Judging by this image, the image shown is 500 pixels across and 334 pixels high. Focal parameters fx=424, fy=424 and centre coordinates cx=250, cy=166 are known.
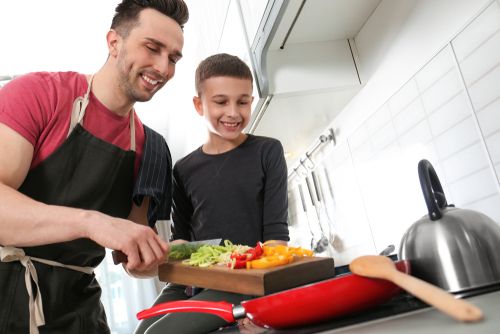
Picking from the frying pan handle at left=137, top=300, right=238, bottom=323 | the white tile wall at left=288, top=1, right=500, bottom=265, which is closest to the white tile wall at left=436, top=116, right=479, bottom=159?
the white tile wall at left=288, top=1, right=500, bottom=265

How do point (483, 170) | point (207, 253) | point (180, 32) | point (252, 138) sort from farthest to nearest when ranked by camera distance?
1. point (252, 138)
2. point (180, 32)
3. point (483, 170)
4. point (207, 253)

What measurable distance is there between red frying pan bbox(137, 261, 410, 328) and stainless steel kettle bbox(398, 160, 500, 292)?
0.37ft

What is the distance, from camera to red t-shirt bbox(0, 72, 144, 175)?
0.89 meters

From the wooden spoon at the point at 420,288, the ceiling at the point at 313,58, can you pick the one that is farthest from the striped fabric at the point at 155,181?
the wooden spoon at the point at 420,288

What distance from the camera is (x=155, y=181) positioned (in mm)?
1027

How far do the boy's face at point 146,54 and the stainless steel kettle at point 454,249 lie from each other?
672 millimetres

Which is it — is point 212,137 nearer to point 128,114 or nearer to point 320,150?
point 128,114

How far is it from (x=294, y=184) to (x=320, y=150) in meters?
0.40

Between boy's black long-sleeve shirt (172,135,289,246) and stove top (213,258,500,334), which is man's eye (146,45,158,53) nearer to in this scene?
boy's black long-sleeve shirt (172,135,289,246)

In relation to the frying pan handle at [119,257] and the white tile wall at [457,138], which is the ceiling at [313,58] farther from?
the frying pan handle at [119,257]

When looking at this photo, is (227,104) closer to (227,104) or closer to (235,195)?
(227,104)

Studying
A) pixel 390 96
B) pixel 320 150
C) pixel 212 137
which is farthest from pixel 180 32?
pixel 320 150

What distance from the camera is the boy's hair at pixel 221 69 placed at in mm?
1156

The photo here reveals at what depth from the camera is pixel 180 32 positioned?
1090mm
